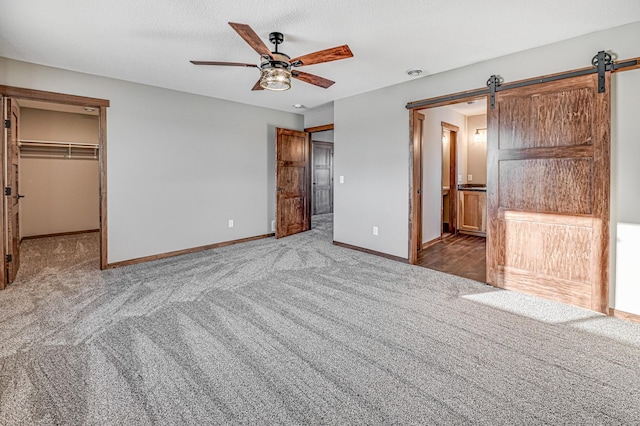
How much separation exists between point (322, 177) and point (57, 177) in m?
6.16

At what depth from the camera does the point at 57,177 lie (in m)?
6.18

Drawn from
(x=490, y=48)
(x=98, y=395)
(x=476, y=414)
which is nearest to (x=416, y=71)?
(x=490, y=48)

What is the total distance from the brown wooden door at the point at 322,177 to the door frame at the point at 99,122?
5.71m

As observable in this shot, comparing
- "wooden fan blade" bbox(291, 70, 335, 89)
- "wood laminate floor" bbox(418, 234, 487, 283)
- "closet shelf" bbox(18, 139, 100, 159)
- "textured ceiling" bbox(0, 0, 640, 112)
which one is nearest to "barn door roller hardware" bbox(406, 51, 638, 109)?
"textured ceiling" bbox(0, 0, 640, 112)

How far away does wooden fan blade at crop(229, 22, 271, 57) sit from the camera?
7.45ft

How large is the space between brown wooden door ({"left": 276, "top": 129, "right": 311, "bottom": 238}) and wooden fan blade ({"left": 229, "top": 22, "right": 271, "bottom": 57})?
11.1 ft

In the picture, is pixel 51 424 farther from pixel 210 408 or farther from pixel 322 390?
pixel 322 390

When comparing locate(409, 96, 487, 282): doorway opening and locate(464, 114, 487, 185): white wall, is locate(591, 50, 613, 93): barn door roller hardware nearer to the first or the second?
locate(409, 96, 487, 282): doorway opening

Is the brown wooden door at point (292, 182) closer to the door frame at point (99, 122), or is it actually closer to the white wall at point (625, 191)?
the door frame at point (99, 122)

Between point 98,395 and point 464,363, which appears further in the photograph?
point 464,363

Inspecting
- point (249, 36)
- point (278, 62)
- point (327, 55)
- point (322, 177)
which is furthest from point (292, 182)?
point (249, 36)

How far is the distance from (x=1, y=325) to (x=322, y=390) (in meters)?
2.70

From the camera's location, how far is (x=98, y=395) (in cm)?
175

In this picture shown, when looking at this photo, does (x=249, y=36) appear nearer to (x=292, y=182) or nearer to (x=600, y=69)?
(x=600, y=69)
